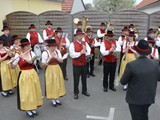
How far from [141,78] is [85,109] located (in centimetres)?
241

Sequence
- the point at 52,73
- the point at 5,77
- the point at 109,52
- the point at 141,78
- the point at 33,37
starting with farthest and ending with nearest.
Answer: the point at 33,37, the point at 5,77, the point at 109,52, the point at 52,73, the point at 141,78

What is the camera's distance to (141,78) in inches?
136

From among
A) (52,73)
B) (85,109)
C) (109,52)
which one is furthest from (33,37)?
(85,109)

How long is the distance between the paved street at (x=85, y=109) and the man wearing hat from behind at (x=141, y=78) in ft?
5.10

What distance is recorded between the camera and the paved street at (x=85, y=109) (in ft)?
16.7

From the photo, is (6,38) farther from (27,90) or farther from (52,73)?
(27,90)

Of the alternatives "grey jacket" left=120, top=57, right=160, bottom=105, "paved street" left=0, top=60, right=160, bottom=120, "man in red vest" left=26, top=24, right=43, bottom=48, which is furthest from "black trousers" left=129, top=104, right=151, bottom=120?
"man in red vest" left=26, top=24, right=43, bottom=48

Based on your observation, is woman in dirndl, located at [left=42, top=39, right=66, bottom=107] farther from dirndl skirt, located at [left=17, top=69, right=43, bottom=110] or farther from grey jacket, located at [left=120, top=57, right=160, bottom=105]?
grey jacket, located at [left=120, top=57, right=160, bottom=105]

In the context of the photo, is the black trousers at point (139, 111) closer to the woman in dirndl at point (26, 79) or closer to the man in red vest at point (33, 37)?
the woman in dirndl at point (26, 79)

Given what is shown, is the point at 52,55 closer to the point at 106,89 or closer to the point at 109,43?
the point at 109,43

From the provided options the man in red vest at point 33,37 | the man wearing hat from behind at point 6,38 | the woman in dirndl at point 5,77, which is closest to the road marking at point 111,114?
the woman in dirndl at point 5,77

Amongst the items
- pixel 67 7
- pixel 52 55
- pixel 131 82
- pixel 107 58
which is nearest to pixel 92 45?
pixel 107 58

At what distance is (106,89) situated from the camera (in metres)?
6.65

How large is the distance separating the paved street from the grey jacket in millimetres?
1596
